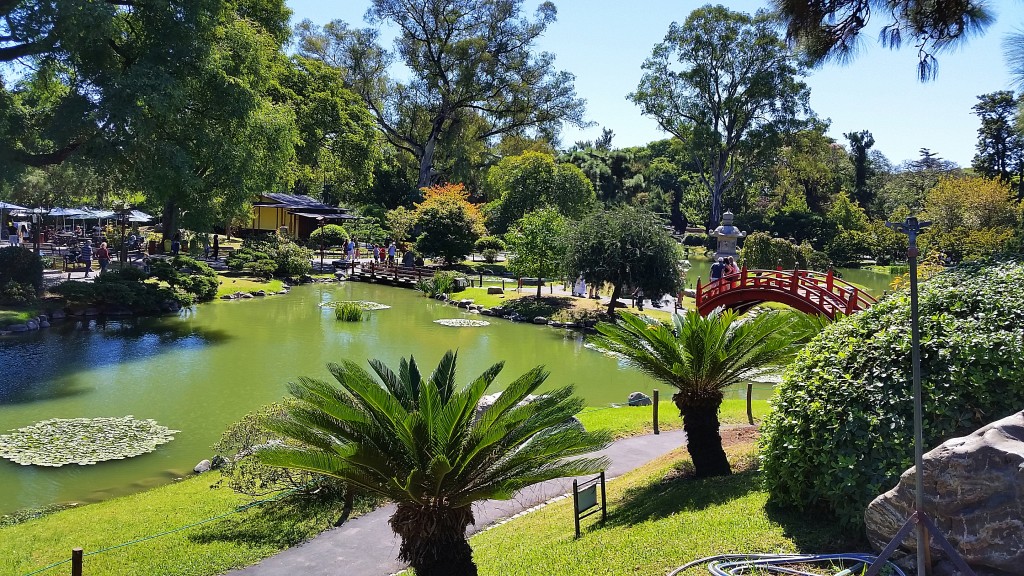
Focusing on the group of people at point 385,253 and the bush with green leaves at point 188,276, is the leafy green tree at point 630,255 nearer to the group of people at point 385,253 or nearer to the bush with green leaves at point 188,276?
the bush with green leaves at point 188,276

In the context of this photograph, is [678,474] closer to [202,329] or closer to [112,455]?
[112,455]

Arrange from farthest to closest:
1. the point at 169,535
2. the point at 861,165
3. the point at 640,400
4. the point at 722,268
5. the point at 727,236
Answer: the point at 861,165, the point at 727,236, the point at 722,268, the point at 640,400, the point at 169,535

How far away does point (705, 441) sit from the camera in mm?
10062

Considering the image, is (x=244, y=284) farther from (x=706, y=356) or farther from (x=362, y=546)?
(x=706, y=356)

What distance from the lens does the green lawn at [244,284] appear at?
32.6m

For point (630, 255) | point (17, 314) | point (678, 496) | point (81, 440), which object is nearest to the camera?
point (678, 496)

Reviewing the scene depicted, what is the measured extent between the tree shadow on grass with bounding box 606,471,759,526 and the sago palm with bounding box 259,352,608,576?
1535 mm

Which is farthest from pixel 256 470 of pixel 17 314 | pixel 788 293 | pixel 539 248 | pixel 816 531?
pixel 539 248

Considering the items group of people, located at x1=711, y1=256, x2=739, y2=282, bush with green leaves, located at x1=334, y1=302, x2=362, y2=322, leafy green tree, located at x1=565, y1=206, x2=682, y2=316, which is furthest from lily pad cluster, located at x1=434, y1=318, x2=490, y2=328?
Result: group of people, located at x1=711, y1=256, x2=739, y2=282

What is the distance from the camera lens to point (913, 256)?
177 inches

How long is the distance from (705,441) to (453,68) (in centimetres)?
4653

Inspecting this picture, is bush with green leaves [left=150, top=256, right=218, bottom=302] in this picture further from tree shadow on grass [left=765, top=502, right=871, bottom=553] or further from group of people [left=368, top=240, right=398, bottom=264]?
tree shadow on grass [left=765, top=502, right=871, bottom=553]

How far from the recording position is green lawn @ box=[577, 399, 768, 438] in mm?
14266

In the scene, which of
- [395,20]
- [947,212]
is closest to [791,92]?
[947,212]
